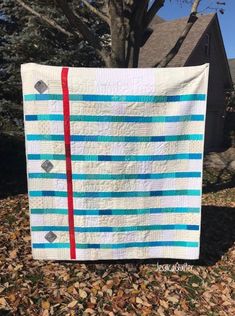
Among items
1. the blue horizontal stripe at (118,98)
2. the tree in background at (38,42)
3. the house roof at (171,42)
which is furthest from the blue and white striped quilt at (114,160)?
the house roof at (171,42)

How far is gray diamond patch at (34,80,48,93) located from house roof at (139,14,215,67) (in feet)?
46.9

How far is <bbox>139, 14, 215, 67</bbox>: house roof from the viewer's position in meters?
17.9

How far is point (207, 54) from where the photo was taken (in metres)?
19.9

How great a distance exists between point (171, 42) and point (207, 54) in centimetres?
223

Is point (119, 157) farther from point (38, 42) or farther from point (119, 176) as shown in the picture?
point (38, 42)

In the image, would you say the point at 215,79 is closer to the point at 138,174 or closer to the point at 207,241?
the point at 207,241

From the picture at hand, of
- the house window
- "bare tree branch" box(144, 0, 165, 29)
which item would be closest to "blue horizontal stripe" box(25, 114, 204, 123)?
"bare tree branch" box(144, 0, 165, 29)

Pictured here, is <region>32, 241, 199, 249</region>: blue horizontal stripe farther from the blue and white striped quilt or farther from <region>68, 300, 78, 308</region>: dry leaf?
<region>68, 300, 78, 308</region>: dry leaf

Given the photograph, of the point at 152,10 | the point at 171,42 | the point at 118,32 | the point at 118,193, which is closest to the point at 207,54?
the point at 171,42

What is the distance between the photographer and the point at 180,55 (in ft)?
58.3

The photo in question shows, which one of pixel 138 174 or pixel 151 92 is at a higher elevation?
pixel 151 92

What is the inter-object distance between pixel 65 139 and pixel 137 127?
80 centimetres

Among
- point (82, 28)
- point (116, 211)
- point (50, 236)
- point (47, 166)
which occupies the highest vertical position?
point (82, 28)

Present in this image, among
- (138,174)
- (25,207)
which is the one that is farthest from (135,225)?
(25,207)
